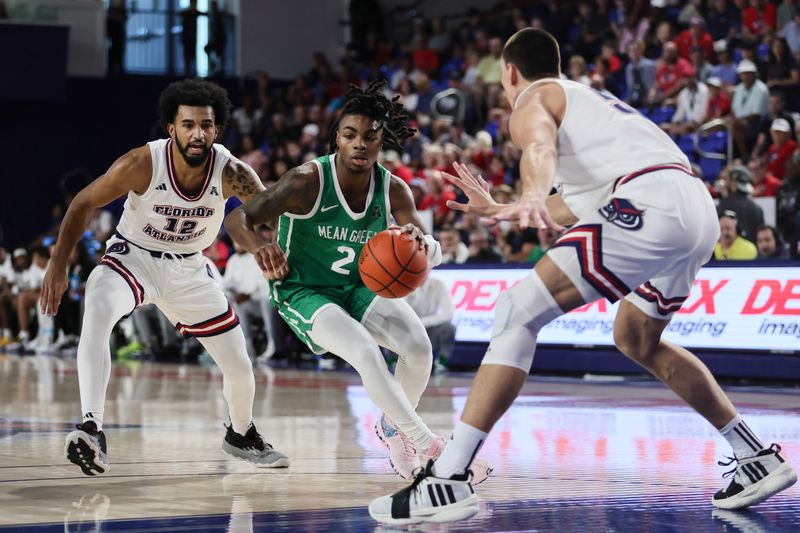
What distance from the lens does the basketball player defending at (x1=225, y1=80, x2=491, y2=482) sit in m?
6.18

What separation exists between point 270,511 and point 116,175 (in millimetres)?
2288

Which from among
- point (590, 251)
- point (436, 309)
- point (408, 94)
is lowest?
point (436, 309)

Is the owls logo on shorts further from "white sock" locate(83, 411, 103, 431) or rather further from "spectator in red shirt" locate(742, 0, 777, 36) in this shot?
"spectator in red shirt" locate(742, 0, 777, 36)

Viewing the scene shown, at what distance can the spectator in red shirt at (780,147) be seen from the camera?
1399cm

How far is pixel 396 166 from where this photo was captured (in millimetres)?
17531

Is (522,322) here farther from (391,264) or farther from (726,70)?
(726,70)

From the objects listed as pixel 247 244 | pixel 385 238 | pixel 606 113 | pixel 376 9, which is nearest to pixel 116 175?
pixel 247 244

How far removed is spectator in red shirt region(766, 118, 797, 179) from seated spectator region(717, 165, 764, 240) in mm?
1459

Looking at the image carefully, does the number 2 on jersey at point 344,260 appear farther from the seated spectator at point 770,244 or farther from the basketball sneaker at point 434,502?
the seated spectator at point 770,244

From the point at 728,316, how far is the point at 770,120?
11.9 ft

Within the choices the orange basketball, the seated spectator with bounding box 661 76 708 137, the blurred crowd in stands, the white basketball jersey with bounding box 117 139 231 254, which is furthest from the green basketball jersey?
the seated spectator with bounding box 661 76 708 137

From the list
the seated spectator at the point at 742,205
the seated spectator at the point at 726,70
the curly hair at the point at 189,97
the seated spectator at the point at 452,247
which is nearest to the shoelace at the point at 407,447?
the curly hair at the point at 189,97

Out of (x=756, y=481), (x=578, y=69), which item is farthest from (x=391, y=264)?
(x=578, y=69)

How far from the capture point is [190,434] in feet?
26.9
